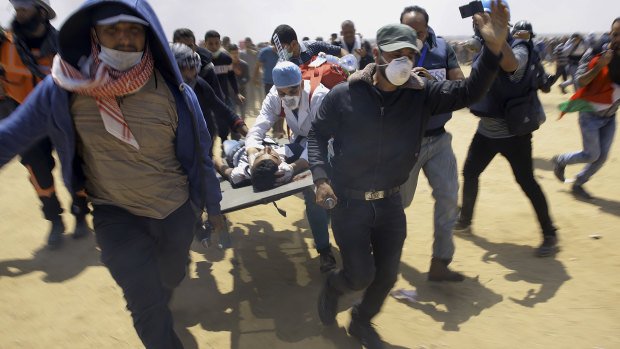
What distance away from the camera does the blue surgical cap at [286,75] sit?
3.62 meters

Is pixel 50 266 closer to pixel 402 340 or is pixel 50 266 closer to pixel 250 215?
pixel 250 215

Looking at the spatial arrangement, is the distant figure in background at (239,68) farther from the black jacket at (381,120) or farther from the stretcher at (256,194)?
the black jacket at (381,120)

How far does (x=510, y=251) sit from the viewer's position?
13.6ft

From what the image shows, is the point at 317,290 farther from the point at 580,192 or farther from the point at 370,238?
the point at 580,192

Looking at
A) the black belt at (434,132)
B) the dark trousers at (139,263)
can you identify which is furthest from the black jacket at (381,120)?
the dark trousers at (139,263)

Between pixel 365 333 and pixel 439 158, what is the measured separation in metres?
1.54

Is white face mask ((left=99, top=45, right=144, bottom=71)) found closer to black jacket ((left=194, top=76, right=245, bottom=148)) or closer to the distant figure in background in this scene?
black jacket ((left=194, top=76, right=245, bottom=148))

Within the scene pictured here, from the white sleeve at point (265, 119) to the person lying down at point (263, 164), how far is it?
0.10m

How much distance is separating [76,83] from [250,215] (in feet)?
12.2

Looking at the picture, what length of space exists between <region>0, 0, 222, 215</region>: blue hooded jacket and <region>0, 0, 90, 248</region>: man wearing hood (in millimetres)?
1967

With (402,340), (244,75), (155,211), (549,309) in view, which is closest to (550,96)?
(244,75)

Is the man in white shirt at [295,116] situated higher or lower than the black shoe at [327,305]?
higher

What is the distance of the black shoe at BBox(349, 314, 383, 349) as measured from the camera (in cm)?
286

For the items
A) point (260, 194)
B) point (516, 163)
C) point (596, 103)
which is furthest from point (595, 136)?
point (260, 194)
